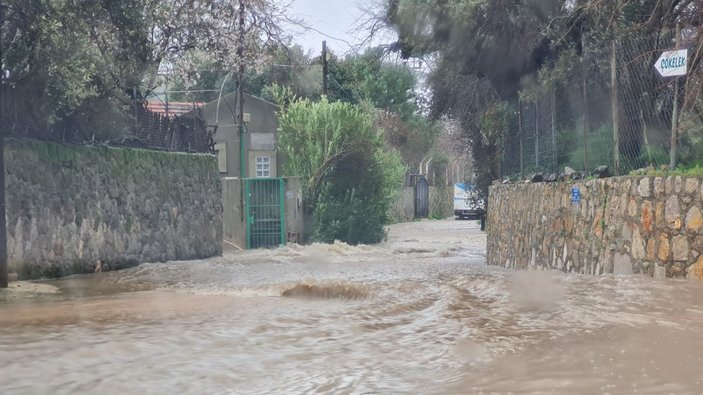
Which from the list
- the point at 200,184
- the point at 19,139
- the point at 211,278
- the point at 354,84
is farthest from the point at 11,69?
the point at 354,84

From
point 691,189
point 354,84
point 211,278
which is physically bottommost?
point 211,278

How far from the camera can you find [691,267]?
818cm

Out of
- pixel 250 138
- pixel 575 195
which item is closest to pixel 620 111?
pixel 575 195

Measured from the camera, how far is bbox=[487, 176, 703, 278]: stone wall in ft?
27.2

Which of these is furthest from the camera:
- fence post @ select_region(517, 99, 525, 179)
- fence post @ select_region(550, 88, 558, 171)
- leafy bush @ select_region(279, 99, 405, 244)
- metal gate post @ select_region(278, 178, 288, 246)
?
leafy bush @ select_region(279, 99, 405, 244)

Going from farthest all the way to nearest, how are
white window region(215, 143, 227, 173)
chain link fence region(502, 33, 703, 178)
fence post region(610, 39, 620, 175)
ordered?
white window region(215, 143, 227, 173), fence post region(610, 39, 620, 175), chain link fence region(502, 33, 703, 178)

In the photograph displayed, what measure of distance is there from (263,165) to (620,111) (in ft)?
80.3

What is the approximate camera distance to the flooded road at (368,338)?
5324 millimetres

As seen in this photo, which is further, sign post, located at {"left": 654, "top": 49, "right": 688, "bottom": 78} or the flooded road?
sign post, located at {"left": 654, "top": 49, "right": 688, "bottom": 78}

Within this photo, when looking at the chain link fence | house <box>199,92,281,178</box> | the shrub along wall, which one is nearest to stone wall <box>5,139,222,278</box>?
the chain link fence

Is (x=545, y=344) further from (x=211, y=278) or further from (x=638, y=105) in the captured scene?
(x=211, y=278)

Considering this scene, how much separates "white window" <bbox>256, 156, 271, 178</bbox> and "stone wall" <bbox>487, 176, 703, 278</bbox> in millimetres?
20495

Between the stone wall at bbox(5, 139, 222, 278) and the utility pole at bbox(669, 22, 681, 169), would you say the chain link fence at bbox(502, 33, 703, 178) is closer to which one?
the utility pole at bbox(669, 22, 681, 169)

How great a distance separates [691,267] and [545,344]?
2765 mm
